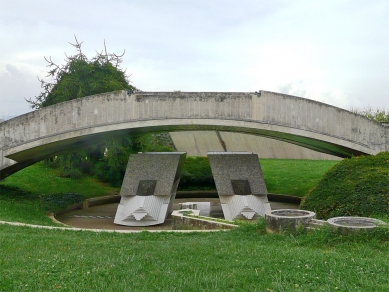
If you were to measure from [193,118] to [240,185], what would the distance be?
2797 millimetres

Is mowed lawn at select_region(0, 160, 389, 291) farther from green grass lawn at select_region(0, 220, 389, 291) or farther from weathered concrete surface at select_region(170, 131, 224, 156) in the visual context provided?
weathered concrete surface at select_region(170, 131, 224, 156)

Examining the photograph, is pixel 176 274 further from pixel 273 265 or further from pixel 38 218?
pixel 38 218

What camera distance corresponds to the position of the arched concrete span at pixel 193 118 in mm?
13281

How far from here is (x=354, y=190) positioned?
9000 mm

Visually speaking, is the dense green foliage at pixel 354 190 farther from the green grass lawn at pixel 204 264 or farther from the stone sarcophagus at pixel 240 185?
the stone sarcophagus at pixel 240 185

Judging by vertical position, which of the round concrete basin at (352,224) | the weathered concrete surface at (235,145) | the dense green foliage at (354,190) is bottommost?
the round concrete basin at (352,224)

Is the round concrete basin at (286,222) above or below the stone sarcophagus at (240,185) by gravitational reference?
below

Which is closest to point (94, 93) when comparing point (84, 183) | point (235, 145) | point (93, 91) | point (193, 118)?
point (93, 91)

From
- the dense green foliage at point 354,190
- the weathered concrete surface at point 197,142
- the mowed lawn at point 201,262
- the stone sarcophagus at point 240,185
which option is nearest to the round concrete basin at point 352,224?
the mowed lawn at point 201,262

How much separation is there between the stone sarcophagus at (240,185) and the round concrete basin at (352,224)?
20.1 ft

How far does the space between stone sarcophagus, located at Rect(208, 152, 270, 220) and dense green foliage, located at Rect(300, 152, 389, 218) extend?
3619mm

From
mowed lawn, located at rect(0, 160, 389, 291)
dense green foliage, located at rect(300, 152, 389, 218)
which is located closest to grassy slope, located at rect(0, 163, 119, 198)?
mowed lawn, located at rect(0, 160, 389, 291)

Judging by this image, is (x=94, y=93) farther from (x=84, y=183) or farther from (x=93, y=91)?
(x=84, y=183)

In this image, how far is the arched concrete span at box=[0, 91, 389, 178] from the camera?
13.3 metres
